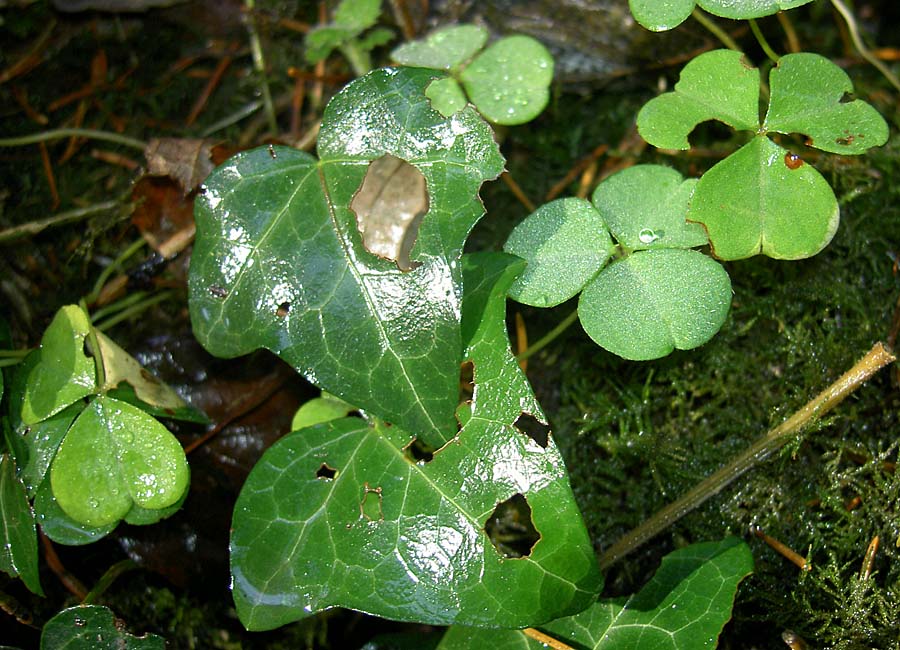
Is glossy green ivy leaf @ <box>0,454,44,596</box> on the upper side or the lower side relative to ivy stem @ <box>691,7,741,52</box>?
lower

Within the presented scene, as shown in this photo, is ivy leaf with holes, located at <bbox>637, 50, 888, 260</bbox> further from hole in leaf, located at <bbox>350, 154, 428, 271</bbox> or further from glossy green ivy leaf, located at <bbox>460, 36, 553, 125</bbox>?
hole in leaf, located at <bbox>350, 154, 428, 271</bbox>

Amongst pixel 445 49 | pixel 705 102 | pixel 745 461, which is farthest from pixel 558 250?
pixel 445 49

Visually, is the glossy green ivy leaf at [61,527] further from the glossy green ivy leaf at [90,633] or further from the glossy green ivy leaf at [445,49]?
the glossy green ivy leaf at [445,49]

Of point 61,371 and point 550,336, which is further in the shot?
point 550,336

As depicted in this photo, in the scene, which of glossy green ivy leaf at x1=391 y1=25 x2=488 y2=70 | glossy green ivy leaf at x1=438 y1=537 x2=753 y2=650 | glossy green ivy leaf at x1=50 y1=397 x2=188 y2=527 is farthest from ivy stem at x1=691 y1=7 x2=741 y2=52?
glossy green ivy leaf at x1=50 y1=397 x2=188 y2=527

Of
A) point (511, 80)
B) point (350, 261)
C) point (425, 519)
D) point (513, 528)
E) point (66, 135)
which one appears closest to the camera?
point (425, 519)

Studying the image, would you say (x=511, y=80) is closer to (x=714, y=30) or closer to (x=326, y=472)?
(x=714, y=30)
